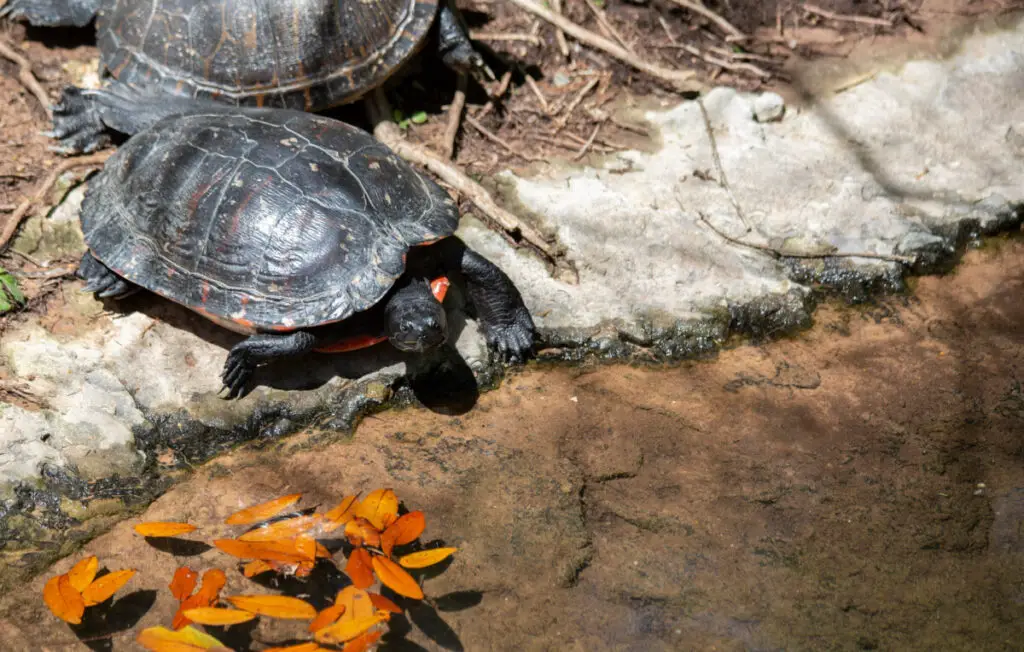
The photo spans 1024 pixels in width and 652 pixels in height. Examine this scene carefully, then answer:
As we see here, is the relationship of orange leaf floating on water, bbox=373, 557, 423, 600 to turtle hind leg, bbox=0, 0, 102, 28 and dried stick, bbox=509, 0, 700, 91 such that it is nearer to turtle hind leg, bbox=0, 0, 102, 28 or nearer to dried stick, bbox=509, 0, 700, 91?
dried stick, bbox=509, 0, 700, 91

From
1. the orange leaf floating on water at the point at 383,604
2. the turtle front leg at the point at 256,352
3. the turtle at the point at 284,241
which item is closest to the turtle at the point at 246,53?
the turtle at the point at 284,241

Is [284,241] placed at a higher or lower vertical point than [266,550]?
higher

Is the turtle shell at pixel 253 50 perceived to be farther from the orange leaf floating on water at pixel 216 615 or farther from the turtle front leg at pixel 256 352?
the orange leaf floating on water at pixel 216 615

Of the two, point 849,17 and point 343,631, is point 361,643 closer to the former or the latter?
point 343,631

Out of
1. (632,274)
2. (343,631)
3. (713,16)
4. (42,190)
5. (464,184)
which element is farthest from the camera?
(713,16)

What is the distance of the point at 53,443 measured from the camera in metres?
3.37

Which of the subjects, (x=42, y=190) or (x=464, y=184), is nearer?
(x=42, y=190)

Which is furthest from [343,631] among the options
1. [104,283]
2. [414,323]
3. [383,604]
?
[104,283]

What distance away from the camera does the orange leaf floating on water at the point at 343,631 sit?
2.67 m

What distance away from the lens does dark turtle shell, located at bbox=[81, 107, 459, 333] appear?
350 cm

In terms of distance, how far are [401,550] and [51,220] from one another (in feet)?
8.67

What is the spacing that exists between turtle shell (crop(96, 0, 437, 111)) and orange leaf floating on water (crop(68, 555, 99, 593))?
2.57m

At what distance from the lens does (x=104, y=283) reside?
12.6 feet

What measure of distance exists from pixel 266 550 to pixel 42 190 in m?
2.53
